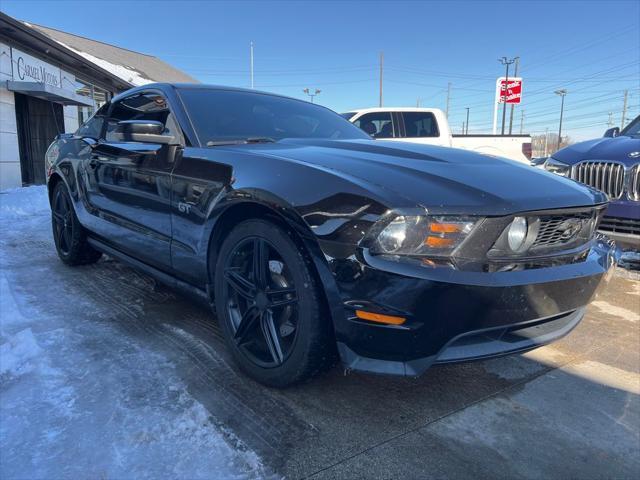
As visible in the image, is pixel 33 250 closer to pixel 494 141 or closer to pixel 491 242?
pixel 491 242

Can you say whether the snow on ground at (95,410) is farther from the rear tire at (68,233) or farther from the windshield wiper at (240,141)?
the windshield wiper at (240,141)

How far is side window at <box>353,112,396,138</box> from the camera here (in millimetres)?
9367

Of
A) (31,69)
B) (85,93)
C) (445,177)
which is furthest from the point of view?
(85,93)

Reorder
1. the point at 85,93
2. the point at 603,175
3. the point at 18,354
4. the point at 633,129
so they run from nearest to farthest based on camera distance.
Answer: the point at 18,354
the point at 603,175
the point at 633,129
the point at 85,93

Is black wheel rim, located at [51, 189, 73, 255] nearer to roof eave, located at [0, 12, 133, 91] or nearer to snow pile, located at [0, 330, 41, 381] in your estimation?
snow pile, located at [0, 330, 41, 381]

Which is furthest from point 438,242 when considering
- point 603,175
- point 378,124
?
point 378,124

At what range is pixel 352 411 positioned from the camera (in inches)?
86.9

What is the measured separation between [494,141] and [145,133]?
29.2ft

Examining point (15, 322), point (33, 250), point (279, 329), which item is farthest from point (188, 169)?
point (33, 250)

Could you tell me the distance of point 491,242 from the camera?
1806mm

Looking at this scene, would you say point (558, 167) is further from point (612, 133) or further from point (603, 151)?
point (612, 133)

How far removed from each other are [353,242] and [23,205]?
817 cm

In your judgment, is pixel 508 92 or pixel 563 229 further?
pixel 508 92

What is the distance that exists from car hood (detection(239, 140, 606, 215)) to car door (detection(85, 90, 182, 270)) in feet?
2.15
